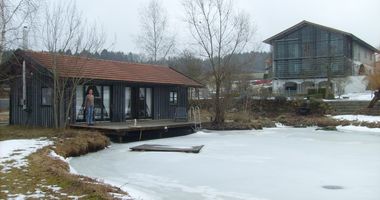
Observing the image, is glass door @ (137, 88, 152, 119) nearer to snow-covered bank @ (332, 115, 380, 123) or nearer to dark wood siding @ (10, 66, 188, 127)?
dark wood siding @ (10, 66, 188, 127)

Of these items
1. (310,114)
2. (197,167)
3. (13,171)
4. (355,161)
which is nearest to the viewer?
(13,171)

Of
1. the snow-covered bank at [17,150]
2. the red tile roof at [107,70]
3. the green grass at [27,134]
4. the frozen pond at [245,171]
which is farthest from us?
the red tile roof at [107,70]

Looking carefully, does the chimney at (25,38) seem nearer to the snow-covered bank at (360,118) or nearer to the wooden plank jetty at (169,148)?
the wooden plank jetty at (169,148)

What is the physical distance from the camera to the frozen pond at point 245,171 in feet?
28.2

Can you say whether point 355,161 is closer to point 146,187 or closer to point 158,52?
point 146,187

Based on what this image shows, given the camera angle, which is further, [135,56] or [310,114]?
[135,56]

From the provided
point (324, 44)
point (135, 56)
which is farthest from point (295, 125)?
point (135, 56)

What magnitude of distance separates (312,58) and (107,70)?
1340 inches

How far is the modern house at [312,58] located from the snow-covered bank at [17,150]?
3632 centimetres

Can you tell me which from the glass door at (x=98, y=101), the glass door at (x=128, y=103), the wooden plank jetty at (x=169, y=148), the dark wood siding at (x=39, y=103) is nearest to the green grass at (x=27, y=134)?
the dark wood siding at (x=39, y=103)

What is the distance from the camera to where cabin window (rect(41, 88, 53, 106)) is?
744 inches

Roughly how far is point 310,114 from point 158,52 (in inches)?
707

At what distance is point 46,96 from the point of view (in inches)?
754

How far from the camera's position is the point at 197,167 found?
11.7 m
